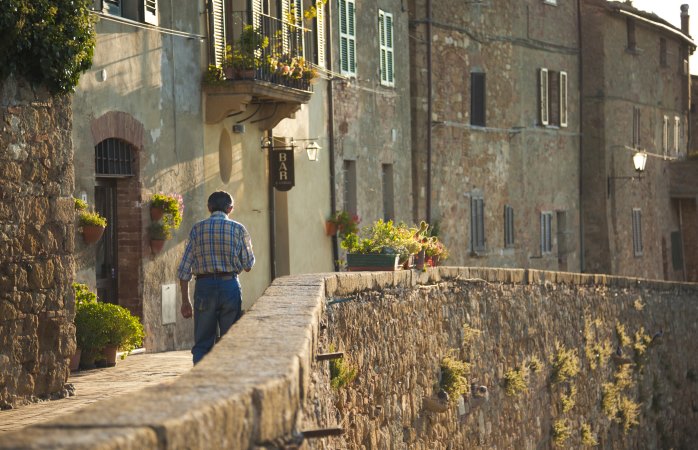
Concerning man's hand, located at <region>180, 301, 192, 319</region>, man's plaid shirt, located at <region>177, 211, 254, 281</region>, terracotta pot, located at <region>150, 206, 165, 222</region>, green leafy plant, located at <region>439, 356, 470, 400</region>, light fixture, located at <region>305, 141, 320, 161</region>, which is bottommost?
green leafy plant, located at <region>439, 356, 470, 400</region>

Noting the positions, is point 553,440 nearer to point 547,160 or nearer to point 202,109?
point 202,109

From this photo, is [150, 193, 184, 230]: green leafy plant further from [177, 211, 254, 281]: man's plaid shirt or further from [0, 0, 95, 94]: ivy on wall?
[177, 211, 254, 281]: man's plaid shirt

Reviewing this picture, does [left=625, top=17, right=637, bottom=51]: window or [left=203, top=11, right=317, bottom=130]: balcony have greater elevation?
[left=625, top=17, right=637, bottom=51]: window

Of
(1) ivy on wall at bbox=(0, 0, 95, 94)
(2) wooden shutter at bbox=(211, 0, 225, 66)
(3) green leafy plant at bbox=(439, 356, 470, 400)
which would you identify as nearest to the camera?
(1) ivy on wall at bbox=(0, 0, 95, 94)

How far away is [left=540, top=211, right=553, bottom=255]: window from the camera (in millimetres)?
31898

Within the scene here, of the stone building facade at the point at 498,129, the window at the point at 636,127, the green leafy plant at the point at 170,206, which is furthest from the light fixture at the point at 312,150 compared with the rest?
the window at the point at 636,127

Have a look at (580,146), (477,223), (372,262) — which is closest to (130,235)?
(372,262)

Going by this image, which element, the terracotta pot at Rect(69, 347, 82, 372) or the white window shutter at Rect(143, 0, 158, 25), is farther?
the white window shutter at Rect(143, 0, 158, 25)

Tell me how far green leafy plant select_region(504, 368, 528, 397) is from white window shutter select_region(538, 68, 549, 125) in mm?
16500

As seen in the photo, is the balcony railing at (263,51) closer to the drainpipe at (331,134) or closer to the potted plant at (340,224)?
the drainpipe at (331,134)

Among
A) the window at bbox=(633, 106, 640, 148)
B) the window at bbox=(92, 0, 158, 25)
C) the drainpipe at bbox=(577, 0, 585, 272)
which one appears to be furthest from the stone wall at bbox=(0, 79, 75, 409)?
the window at bbox=(633, 106, 640, 148)

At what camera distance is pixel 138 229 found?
15883mm

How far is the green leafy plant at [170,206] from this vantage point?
16188 millimetres

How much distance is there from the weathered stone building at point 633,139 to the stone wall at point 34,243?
23.9 metres
